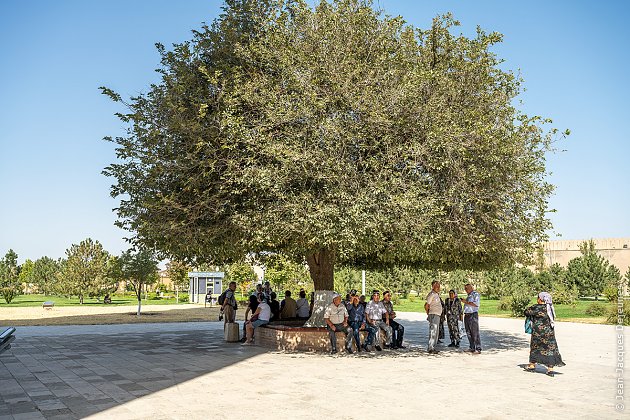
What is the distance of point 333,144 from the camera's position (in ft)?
46.6

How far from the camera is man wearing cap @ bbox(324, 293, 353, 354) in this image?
1557cm

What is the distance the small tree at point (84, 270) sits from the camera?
4869 cm

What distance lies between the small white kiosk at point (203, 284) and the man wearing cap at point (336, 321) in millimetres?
35166

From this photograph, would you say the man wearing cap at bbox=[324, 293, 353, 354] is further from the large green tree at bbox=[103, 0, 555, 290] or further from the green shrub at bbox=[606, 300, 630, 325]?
the green shrub at bbox=[606, 300, 630, 325]

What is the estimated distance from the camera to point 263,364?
1357cm

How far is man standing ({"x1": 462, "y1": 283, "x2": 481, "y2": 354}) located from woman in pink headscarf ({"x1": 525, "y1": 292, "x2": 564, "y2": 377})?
3.51 m

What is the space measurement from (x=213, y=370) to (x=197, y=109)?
7310mm

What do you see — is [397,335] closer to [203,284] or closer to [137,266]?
[137,266]

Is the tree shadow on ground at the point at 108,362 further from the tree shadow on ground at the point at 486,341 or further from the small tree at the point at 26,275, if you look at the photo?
the small tree at the point at 26,275

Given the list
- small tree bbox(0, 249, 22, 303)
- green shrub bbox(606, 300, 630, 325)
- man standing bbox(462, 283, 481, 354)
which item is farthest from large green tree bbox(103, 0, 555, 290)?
small tree bbox(0, 249, 22, 303)

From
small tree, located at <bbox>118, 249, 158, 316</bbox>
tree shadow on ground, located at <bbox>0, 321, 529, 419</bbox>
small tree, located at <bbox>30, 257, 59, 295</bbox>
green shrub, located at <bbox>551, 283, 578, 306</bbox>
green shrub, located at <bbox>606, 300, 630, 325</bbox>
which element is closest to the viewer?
tree shadow on ground, located at <bbox>0, 321, 529, 419</bbox>

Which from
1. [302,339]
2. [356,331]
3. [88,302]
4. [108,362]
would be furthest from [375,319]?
[88,302]

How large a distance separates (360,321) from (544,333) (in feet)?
17.9

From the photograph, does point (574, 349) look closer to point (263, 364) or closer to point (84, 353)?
point (263, 364)
